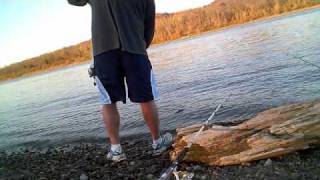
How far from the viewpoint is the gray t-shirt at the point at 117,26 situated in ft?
18.0

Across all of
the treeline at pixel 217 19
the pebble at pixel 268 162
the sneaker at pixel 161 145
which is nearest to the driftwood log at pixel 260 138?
the pebble at pixel 268 162

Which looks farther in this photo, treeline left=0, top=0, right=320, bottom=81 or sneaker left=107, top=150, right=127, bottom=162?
treeline left=0, top=0, right=320, bottom=81

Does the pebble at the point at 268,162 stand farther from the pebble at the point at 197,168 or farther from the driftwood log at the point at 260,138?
the pebble at the point at 197,168

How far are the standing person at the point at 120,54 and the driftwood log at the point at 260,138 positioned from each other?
0.83 meters

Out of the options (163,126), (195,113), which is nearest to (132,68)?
(163,126)

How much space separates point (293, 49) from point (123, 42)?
13.5 metres

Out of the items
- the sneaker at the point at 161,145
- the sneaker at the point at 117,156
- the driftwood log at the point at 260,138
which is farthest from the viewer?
the sneaker at the point at 161,145

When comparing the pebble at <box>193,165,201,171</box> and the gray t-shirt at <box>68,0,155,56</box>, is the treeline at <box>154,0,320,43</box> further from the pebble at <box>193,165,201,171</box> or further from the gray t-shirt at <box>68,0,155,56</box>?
the pebble at <box>193,165,201,171</box>

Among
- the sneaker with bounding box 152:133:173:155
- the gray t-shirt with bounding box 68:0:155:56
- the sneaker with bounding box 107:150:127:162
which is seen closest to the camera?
the gray t-shirt with bounding box 68:0:155:56

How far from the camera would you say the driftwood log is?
4.96 meters

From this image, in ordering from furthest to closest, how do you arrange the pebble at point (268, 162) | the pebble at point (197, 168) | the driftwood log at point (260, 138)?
the pebble at point (197, 168) < the driftwood log at point (260, 138) < the pebble at point (268, 162)

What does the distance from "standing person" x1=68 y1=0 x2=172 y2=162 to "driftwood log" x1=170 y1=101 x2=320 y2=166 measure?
0.83 meters

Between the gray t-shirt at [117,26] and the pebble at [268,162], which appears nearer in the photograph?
the pebble at [268,162]

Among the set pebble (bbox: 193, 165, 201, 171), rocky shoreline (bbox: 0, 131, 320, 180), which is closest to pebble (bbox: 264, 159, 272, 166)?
rocky shoreline (bbox: 0, 131, 320, 180)
